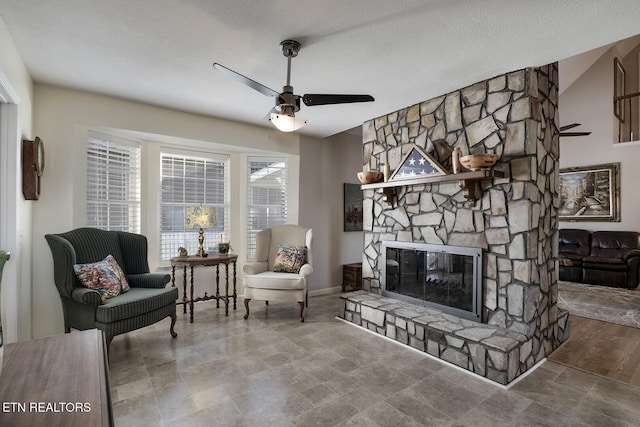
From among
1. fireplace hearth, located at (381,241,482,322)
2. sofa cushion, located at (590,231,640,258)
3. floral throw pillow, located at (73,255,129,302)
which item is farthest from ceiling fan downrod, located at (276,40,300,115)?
sofa cushion, located at (590,231,640,258)

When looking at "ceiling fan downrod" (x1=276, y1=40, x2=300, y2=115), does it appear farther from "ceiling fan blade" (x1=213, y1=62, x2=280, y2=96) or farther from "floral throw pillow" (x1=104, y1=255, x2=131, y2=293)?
"floral throw pillow" (x1=104, y1=255, x2=131, y2=293)

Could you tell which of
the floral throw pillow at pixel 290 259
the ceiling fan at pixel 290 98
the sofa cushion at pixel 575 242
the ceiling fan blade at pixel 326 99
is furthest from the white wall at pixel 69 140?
the sofa cushion at pixel 575 242

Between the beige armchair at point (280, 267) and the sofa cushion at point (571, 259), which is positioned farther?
the sofa cushion at point (571, 259)

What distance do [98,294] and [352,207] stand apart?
4024 millimetres

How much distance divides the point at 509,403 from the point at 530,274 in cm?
110

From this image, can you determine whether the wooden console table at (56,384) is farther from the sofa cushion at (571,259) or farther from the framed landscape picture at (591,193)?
the framed landscape picture at (591,193)

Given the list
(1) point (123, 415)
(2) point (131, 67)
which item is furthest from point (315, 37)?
(1) point (123, 415)

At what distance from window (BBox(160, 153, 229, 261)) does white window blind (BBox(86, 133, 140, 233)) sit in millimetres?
344

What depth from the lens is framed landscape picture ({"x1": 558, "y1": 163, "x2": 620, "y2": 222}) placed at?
5957 mm

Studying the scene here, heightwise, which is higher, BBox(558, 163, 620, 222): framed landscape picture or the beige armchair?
BBox(558, 163, 620, 222): framed landscape picture

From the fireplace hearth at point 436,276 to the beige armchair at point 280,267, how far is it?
1.04 meters

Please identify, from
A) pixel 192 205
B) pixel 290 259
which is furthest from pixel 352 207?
pixel 192 205

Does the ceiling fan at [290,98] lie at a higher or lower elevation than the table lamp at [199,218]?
higher

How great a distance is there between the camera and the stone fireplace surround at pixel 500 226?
2.76 metres
